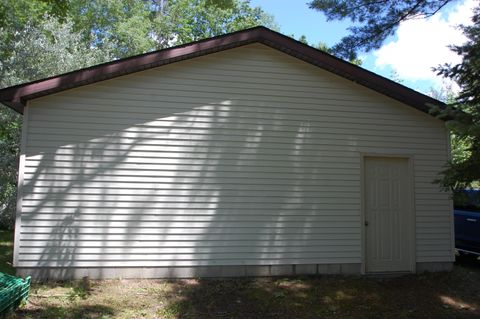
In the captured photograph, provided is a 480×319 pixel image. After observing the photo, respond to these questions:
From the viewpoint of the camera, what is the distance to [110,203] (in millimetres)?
7031

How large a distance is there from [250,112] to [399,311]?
409cm

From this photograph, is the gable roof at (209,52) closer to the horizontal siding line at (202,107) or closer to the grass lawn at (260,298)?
the horizontal siding line at (202,107)

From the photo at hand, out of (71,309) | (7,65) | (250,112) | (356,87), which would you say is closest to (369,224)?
(356,87)

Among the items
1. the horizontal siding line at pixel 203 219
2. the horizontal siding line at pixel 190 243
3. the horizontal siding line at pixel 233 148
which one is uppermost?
the horizontal siding line at pixel 233 148

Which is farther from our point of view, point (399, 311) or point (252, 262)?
point (252, 262)

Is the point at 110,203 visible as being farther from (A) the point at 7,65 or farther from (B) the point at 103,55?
(B) the point at 103,55

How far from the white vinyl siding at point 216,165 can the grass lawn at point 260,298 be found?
44 centimetres

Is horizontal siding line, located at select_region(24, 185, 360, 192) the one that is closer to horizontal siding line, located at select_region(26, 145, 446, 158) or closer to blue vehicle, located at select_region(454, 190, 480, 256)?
horizontal siding line, located at select_region(26, 145, 446, 158)

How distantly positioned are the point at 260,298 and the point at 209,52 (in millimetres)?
4341

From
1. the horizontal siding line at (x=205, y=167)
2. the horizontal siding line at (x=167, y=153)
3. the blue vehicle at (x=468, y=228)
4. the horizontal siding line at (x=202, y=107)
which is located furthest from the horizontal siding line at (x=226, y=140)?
the blue vehicle at (x=468, y=228)

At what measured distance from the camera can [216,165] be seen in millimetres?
7422

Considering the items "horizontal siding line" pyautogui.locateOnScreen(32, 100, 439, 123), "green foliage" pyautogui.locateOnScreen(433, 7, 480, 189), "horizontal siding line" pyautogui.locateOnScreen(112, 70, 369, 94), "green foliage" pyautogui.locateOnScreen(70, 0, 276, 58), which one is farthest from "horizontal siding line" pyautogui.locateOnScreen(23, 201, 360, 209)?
"green foliage" pyautogui.locateOnScreen(70, 0, 276, 58)

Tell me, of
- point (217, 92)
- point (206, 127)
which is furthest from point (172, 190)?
point (217, 92)

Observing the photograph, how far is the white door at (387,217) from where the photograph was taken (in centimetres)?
797
